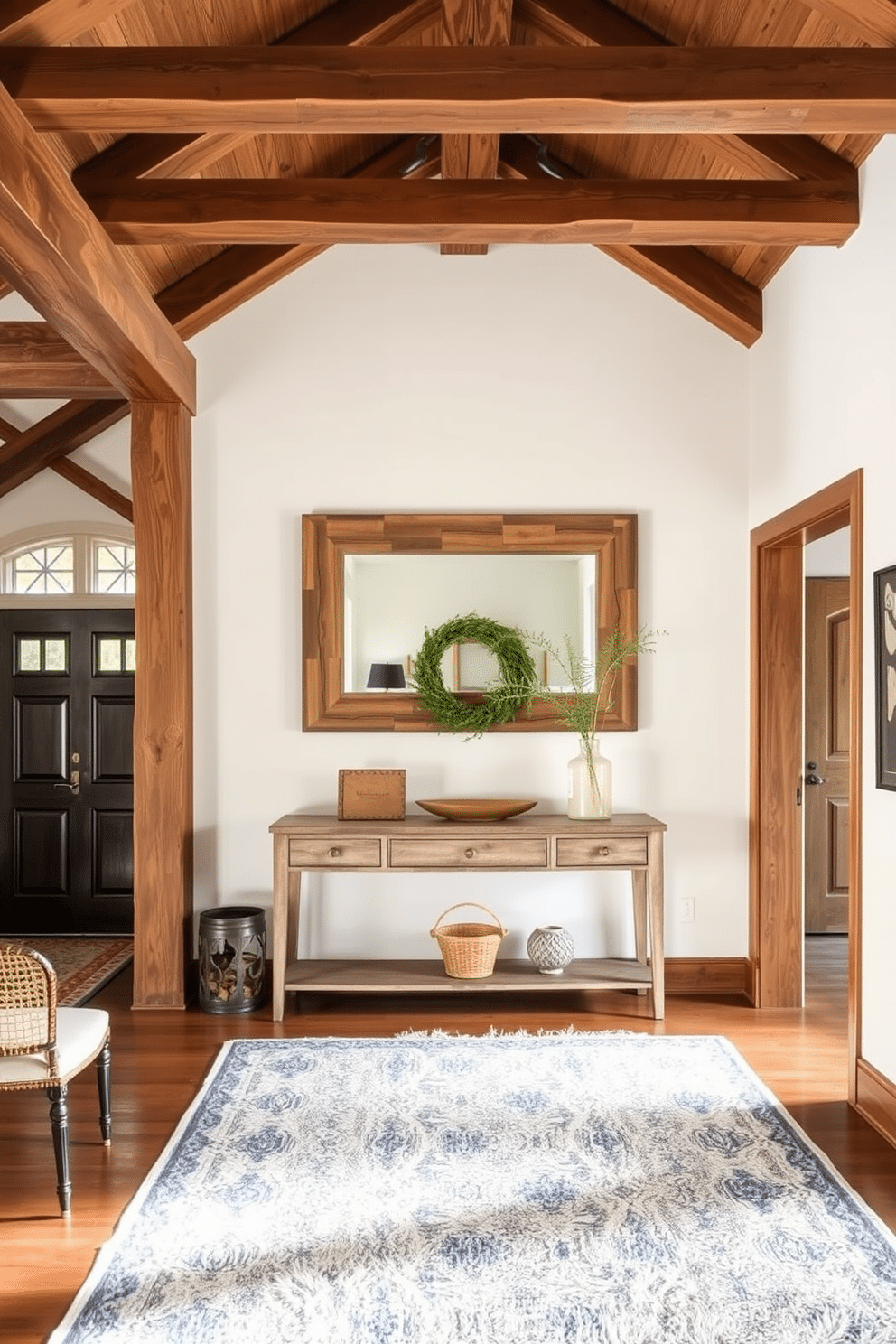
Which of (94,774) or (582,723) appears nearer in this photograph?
(582,723)

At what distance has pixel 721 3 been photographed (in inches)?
141

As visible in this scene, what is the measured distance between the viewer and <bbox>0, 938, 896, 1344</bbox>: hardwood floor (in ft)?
8.98

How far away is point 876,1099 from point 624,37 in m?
3.76

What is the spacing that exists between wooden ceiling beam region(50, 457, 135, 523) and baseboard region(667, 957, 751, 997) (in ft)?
12.9

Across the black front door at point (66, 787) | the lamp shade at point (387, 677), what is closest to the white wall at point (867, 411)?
the lamp shade at point (387, 677)

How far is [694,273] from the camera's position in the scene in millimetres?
4918

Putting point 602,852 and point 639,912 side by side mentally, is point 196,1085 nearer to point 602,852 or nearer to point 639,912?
point 602,852

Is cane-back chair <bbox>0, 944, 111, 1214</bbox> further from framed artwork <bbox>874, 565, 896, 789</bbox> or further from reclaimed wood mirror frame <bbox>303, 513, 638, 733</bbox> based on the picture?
framed artwork <bbox>874, 565, 896, 789</bbox>

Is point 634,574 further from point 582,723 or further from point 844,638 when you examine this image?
point 844,638

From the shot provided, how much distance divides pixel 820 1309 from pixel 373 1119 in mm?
1510

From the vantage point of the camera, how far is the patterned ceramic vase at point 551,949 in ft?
15.4

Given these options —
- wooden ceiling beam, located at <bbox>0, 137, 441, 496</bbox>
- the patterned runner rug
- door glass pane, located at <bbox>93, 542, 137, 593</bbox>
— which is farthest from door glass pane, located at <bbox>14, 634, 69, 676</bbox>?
wooden ceiling beam, located at <bbox>0, 137, 441, 496</bbox>

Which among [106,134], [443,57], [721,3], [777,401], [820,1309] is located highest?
[721,3]

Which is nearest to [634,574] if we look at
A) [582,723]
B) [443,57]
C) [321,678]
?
[582,723]
